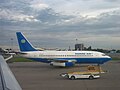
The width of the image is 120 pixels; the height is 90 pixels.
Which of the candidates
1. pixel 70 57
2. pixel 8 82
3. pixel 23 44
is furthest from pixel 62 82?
pixel 23 44

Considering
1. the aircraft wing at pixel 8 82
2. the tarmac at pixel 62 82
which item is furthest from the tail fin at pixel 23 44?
the aircraft wing at pixel 8 82

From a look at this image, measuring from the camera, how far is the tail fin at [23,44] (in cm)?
3988

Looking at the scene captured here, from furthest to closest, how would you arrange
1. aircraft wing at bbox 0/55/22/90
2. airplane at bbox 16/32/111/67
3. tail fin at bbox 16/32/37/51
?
tail fin at bbox 16/32/37/51 → airplane at bbox 16/32/111/67 → aircraft wing at bbox 0/55/22/90

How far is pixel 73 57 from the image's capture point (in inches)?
1478

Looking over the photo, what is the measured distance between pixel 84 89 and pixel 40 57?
888 inches

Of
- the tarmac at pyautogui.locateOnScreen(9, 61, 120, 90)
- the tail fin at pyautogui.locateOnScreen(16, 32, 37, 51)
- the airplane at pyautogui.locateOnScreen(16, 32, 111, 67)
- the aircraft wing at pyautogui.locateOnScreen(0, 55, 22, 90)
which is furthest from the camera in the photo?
the tail fin at pyautogui.locateOnScreen(16, 32, 37, 51)

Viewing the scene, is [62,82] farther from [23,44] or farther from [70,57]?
[23,44]

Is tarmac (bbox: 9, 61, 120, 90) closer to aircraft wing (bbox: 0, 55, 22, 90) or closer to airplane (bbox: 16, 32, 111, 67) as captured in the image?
airplane (bbox: 16, 32, 111, 67)

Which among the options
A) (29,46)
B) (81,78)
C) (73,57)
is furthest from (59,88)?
(29,46)

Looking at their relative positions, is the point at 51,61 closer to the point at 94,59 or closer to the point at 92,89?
the point at 94,59

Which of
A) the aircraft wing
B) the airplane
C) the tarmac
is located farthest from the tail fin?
the aircraft wing

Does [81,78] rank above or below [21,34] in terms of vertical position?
below

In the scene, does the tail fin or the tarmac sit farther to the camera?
the tail fin

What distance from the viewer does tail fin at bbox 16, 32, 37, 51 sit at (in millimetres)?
39875
